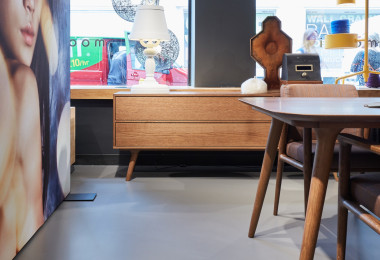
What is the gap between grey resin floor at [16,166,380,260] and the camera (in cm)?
229

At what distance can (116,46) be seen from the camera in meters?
4.80

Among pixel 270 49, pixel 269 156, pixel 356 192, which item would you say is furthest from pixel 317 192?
pixel 270 49

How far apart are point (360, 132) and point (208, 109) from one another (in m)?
1.50

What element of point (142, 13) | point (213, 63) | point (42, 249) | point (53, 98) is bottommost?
A: point (42, 249)

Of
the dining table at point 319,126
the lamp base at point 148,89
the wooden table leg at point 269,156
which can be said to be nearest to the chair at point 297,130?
the wooden table leg at point 269,156

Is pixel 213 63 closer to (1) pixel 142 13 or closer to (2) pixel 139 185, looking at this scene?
(1) pixel 142 13

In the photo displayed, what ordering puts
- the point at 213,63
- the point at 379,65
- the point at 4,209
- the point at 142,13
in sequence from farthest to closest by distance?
the point at 379,65 < the point at 213,63 < the point at 142,13 < the point at 4,209

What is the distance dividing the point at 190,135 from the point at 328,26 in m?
2.03

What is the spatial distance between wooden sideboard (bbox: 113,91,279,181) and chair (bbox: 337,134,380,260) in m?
2.08

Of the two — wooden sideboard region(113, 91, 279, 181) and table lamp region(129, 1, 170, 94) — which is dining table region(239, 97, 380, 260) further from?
table lamp region(129, 1, 170, 94)

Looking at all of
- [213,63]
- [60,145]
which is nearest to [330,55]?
[213,63]

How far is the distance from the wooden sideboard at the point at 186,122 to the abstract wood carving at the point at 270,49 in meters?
0.36

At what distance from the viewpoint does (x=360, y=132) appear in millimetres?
2703

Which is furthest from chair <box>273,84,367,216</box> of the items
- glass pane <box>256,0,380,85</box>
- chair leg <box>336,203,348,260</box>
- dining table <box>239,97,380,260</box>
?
glass pane <box>256,0,380,85</box>
